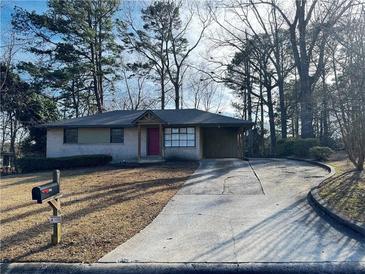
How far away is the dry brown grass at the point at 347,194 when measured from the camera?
250 inches

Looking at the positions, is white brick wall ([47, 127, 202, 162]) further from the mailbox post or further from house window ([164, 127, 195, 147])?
the mailbox post

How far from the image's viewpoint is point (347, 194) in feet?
25.8

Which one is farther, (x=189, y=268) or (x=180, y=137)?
(x=180, y=137)

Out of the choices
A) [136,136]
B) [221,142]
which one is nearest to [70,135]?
[136,136]

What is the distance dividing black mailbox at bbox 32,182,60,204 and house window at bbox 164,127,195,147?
1598cm

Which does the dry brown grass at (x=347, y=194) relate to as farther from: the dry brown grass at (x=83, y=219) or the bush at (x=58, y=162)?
the bush at (x=58, y=162)

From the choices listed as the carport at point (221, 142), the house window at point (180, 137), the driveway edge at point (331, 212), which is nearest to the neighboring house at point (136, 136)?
the house window at point (180, 137)

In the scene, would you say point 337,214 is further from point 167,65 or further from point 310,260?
point 167,65

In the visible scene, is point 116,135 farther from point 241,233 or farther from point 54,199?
point 241,233

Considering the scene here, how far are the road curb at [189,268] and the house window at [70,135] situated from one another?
18224 mm

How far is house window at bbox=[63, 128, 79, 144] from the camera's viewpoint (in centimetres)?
2172

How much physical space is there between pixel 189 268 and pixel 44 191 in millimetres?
2359

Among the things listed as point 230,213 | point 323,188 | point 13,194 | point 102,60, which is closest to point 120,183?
point 13,194

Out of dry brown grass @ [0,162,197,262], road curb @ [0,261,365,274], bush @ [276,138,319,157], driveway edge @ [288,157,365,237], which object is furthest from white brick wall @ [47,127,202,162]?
road curb @ [0,261,365,274]
